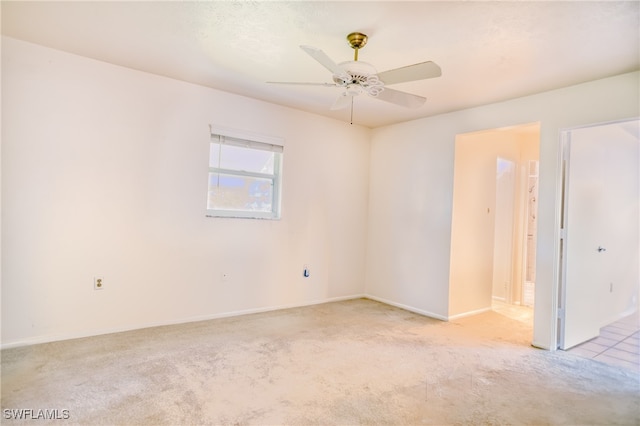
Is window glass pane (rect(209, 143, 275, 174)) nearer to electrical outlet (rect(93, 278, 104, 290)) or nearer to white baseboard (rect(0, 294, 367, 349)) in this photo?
electrical outlet (rect(93, 278, 104, 290))

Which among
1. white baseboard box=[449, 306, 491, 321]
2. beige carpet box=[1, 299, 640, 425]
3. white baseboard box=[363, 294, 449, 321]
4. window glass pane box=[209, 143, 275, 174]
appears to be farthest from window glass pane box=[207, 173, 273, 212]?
white baseboard box=[449, 306, 491, 321]

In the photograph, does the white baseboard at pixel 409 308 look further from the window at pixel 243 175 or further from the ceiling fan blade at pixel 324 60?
the ceiling fan blade at pixel 324 60

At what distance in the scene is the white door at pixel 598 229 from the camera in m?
3.38

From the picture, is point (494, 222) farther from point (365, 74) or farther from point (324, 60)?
point (324, 60)

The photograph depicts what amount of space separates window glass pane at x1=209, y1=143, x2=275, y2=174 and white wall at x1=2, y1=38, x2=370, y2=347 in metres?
0.18

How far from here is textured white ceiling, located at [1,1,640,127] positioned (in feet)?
7.17

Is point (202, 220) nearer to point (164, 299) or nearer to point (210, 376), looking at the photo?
point (164, 299)

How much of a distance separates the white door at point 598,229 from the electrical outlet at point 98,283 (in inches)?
172

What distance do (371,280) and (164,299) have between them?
288 centimetres

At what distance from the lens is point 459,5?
2098 millimetres

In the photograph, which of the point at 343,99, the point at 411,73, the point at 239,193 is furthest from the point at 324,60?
the point at 239,193

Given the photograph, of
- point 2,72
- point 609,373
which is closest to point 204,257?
point 2,72

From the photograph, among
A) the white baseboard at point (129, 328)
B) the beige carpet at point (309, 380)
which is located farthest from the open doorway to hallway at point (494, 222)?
the white baseboard at point (129, 328)

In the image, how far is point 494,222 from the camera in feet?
16.0
